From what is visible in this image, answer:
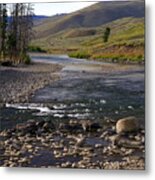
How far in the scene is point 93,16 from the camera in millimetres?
2709

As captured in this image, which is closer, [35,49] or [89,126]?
[89,126]

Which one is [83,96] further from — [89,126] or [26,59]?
[26,59]

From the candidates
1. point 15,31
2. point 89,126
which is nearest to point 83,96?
point 89,126

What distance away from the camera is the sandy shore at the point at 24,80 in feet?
9.11

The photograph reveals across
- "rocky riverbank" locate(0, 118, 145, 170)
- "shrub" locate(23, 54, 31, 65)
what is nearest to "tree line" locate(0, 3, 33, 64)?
"shrub" locate(23, 54, 31, 65)

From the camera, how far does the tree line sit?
2.77m

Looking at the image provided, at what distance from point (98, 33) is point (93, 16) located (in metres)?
0.09

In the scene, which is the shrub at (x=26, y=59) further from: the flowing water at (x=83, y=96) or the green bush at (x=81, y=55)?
the green bush at (x=81, y=55)

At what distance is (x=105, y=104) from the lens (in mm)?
2660

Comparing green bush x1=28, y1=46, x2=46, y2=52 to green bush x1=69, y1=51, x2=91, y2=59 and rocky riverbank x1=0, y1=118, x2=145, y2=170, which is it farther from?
rocky riverbank x1=0, y1=118, x2=145, y2=170

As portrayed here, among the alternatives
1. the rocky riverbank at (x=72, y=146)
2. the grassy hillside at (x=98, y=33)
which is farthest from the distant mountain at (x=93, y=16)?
the rocky riverbank at (x=72, y=146)

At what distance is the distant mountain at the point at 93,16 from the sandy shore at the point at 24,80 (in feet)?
0.59

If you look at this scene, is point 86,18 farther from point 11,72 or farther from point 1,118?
point 1,118

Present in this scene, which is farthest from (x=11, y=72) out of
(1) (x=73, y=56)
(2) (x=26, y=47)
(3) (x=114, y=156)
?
(3) (x=114, y=156)
